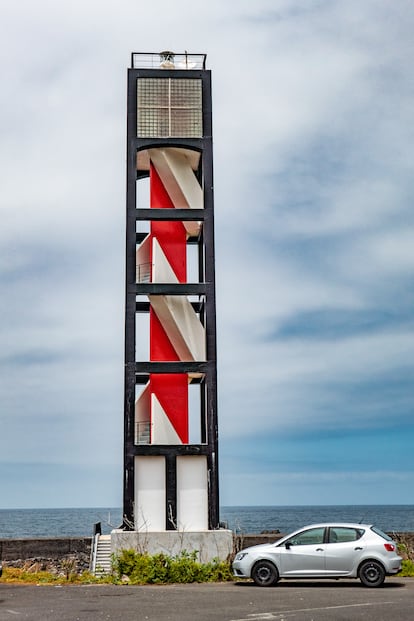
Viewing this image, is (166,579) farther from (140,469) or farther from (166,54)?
(166,54)

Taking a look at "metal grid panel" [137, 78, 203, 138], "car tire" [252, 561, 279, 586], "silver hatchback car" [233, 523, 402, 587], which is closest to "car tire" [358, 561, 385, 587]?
"silver hatchback car" [233, 523, 402, 587]

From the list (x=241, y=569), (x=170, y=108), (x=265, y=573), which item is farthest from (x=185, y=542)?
(x=170, y=108)

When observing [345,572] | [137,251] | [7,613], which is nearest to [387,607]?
[345,572]

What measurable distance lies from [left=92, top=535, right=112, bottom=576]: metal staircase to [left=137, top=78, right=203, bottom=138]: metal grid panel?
16140mm

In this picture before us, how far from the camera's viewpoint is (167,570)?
2334cm

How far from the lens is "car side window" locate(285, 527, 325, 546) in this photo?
838 inches

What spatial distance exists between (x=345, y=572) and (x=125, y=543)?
923 cm

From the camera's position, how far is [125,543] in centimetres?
2748

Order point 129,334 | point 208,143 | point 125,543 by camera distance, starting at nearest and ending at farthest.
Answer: point 125,543 < point 129,334 < point 208,143

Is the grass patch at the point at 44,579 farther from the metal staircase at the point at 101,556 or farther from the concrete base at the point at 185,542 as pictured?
Answer: the concrete base at the point at 185,542

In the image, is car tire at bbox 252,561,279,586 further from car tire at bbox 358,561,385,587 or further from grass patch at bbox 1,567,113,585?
grass patch at bbox 1,567,113,585

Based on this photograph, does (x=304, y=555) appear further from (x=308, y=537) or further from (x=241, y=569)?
(x=241, y=569)

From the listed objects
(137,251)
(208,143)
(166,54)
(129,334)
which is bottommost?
(129,334)

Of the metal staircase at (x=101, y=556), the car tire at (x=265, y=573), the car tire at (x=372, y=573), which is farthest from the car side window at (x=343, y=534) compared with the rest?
the metal staircase at (x=101, y=556)
